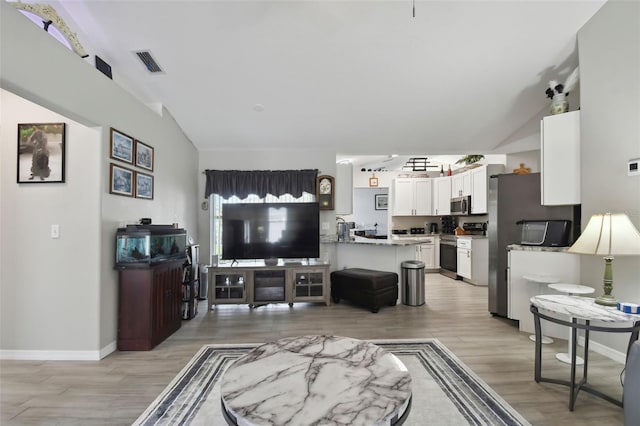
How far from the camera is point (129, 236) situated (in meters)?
2.82

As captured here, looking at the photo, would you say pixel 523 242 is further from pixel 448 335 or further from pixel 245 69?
pixel 245 69

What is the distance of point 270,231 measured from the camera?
14.3ft

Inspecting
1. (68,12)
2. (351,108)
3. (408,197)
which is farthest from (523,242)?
(68,12)

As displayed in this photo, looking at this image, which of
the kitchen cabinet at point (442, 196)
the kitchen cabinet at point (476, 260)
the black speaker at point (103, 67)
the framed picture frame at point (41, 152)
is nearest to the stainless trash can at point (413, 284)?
the kitchen cabinet at point (476, 260)

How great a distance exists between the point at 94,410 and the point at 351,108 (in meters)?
3.90

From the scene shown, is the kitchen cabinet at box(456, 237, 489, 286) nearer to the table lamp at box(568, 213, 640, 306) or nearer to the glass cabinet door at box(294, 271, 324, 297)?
the glass cabinet door at box(294, 271, 324, 297)

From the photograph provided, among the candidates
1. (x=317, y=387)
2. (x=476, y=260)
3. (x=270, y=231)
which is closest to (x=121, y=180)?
(x=270, y=231)

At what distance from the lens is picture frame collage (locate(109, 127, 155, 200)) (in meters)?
2.84

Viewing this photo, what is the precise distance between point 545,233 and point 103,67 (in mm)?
5032

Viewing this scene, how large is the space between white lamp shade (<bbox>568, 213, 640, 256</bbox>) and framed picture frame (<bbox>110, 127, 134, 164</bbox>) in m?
4.14

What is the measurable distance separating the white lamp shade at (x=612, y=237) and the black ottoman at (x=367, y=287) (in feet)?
7.46

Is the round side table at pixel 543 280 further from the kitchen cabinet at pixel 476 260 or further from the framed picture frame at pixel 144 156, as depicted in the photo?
the framed picture frame at pixel 144 156

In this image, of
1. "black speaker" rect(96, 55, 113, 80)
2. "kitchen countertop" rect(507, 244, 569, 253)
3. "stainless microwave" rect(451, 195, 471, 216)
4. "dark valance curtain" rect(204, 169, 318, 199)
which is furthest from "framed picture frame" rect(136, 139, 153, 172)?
"stainless microwave" rect(451, 195, 471, 216)

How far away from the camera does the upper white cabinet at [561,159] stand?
2963mm
